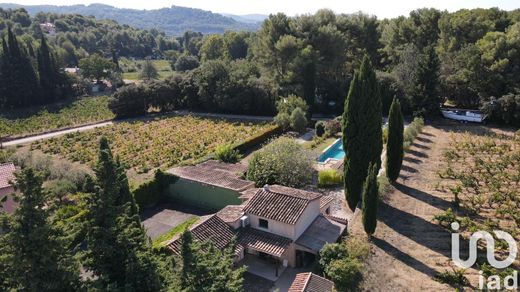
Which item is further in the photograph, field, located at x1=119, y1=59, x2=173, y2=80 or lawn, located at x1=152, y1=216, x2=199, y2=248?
field, located at x1=119, y1=59, x2=173, y2=80

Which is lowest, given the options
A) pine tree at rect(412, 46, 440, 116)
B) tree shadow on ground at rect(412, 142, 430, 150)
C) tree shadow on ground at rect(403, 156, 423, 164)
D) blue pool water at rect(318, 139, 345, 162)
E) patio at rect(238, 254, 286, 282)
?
patio at rect(238, 254, 286, 282)

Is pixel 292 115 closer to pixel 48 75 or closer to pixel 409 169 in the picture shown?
pixel 409 169

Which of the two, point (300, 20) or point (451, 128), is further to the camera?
point (300, 20)

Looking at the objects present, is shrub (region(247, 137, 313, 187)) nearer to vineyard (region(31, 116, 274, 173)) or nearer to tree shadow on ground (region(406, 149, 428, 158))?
vineyard (region(31, 116, 274, 173))

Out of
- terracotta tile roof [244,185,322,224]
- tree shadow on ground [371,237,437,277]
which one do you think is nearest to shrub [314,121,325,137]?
terracotta tile roof [244,185,322,224]

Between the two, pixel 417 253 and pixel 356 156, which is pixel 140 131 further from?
pixel 417 253

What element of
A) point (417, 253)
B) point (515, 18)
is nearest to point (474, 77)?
point (515, 18)
